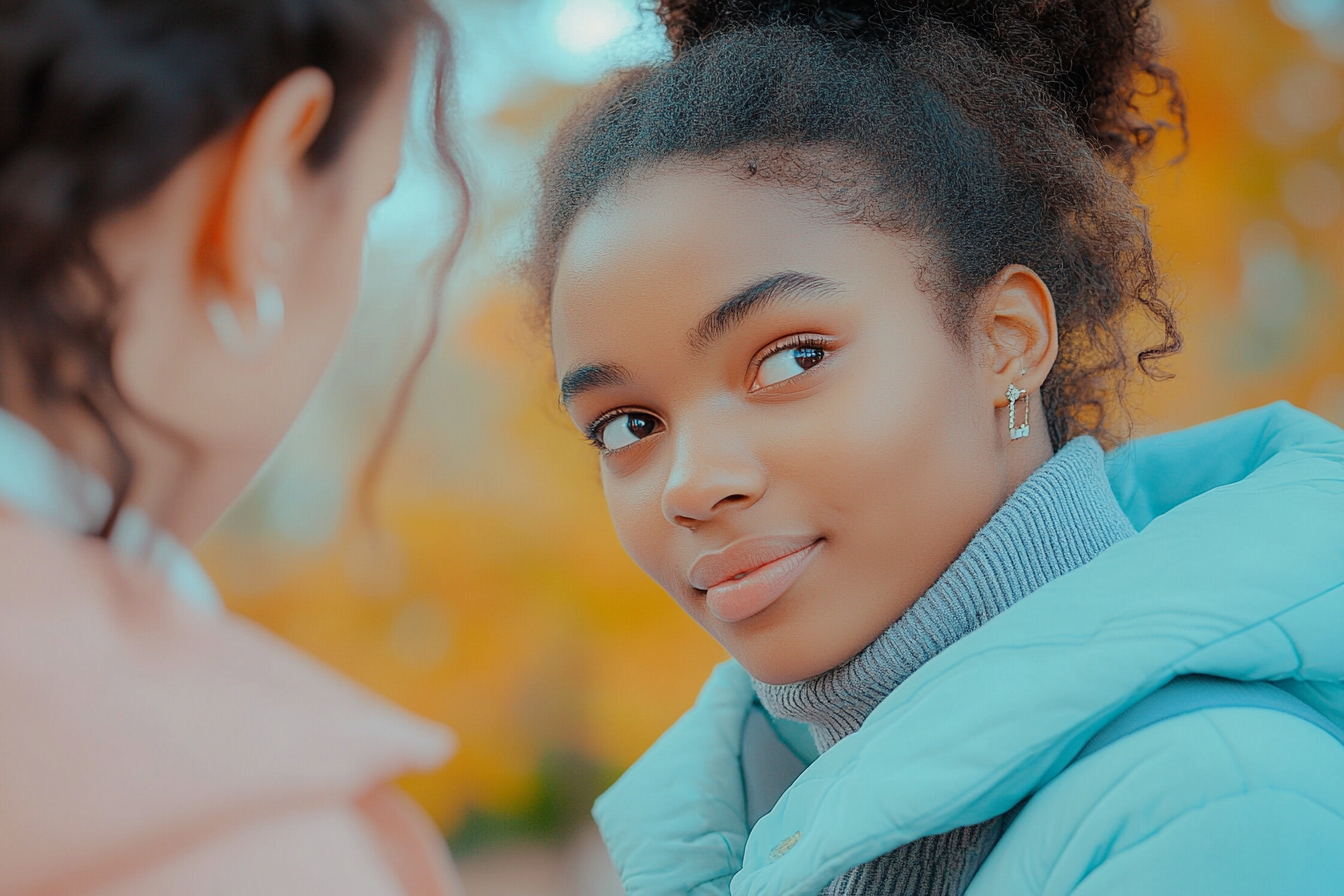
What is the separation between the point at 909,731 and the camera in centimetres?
72

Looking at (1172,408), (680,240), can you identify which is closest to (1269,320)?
(1172,408)

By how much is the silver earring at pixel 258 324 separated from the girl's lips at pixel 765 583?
48cm

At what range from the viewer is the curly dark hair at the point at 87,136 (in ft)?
1.41

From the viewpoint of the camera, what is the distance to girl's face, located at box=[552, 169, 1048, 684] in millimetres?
874

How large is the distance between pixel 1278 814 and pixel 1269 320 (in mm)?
2224

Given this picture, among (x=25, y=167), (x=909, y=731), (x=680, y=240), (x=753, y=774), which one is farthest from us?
(x=753, y=774)

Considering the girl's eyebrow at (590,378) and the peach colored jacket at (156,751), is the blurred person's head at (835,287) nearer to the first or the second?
the girl's eyebrow at (590,378)

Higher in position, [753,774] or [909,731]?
[753,774]

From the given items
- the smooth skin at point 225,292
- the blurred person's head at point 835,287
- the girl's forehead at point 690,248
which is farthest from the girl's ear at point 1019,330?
the smooth skin at point 225,292

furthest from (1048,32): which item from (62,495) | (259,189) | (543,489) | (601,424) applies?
(543,489)

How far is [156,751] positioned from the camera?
1.34ft

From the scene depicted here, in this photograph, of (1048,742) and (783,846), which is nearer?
(1048,742)

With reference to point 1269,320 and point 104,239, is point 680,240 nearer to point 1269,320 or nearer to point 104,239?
point 104,239

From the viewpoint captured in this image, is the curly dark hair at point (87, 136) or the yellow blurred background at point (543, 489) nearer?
the curly dark hair at point (87, 136)
